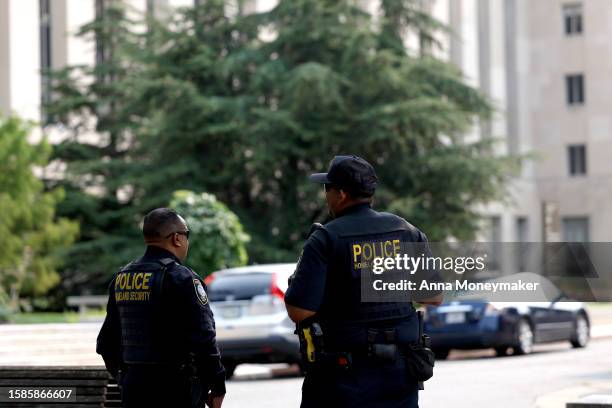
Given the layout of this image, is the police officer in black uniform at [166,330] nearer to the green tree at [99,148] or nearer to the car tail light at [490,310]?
the car tail light at [490,310]

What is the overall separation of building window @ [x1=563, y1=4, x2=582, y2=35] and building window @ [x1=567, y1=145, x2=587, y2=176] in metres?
5.58

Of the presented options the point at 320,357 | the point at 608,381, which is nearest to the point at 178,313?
the point at 320,357

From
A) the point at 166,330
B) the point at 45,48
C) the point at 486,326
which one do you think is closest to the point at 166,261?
the point at 166,330

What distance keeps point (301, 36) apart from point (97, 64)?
19.7ft

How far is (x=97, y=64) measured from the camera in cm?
3762

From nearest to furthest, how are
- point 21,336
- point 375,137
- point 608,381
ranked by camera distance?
point 608,381 < point 21,336 < point 375,137

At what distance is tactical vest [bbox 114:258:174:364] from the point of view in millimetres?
6141

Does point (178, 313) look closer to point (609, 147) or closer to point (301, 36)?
point (301, 36)

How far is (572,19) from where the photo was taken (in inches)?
2482

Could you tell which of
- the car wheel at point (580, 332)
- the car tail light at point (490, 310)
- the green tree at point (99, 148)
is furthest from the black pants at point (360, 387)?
the green tree at point (99, 148)

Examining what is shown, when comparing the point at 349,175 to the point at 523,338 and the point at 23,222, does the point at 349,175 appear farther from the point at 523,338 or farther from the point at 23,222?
the point at 23,222

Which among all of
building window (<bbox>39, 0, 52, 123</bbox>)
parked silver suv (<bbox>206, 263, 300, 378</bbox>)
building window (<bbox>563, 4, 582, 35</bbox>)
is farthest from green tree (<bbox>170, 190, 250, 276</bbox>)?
building window (<bbox>563, 4, 582, 35</bbox>)

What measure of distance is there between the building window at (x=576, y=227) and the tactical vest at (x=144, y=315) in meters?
57.8

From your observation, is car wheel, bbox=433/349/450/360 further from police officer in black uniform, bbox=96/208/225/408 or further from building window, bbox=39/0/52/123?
building window, bbox=39/0/52/123
